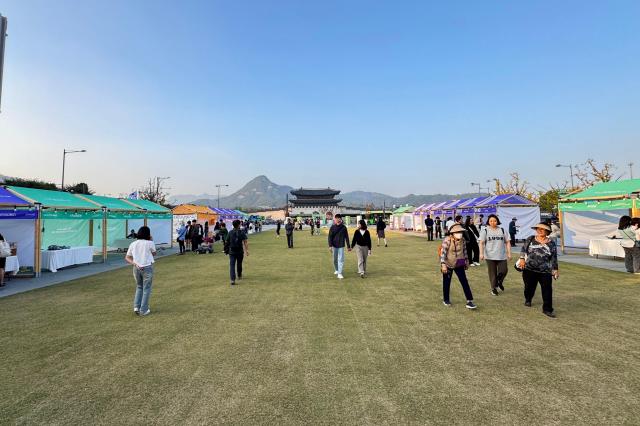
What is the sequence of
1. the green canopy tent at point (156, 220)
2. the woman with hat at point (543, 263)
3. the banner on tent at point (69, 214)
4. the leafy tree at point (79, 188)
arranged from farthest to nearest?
the leafy tree at point (79, 188) → the green canopy tent at point (156, 220) → the banner on tent at point (69, 214) → the woman with hat at point (543, 263)

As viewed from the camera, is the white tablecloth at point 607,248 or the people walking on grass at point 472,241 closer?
the people walking on grass at point 472,241

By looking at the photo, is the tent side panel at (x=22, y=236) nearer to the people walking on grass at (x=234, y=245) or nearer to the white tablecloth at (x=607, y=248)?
the people walking on grass at (x=234, y=245)

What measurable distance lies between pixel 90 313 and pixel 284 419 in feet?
17.6

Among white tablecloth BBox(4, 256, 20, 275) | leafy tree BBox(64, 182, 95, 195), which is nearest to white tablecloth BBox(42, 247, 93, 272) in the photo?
white tablecloth BBox(4, 256, 20, 275)

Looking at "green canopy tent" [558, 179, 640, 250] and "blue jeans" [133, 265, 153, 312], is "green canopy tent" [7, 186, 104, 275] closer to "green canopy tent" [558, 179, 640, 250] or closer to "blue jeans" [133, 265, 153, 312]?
"blue jeans" [133, 265, 153, 312]

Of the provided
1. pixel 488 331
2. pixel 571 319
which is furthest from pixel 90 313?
pixel 571 319

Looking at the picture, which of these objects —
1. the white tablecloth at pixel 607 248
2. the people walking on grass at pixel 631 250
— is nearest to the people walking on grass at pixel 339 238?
the people walking on grass at pixel 631 250

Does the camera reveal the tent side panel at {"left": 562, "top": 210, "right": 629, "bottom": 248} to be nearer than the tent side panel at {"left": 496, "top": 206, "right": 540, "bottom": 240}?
Yes

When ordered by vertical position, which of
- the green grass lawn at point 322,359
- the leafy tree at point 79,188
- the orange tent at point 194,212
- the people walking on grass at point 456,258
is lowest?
the green grass lawn at point 322,359

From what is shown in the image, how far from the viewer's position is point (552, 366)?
3.71 m

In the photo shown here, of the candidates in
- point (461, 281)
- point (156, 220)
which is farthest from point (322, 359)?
point (156, 220)

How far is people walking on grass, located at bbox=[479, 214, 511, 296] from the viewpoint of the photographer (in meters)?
7.00

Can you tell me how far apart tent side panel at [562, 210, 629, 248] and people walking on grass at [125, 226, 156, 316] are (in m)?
18.4

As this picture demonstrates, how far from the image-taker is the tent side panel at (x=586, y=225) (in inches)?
590
